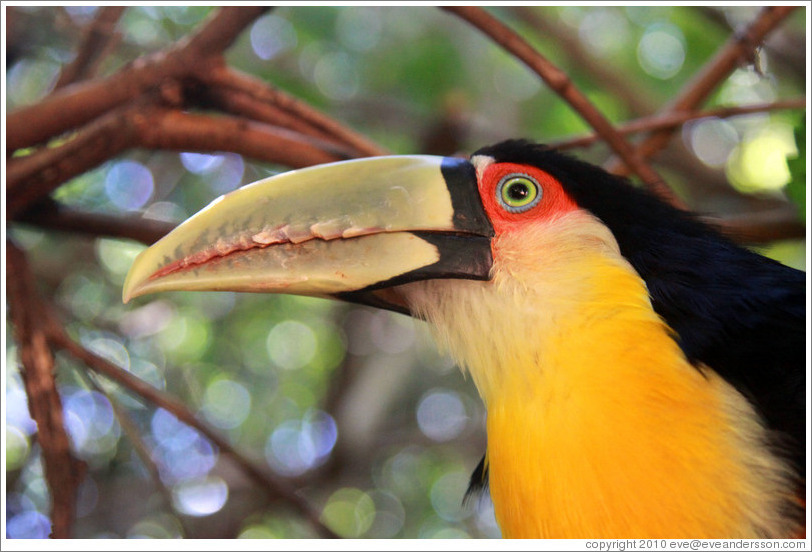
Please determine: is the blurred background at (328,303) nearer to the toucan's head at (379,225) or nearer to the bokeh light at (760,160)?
the bokeh light at (760,160)

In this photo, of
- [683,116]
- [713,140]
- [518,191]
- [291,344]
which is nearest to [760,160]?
[713,140]

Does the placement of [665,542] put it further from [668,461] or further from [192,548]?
[192,548]

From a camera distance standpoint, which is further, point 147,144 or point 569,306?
point 147,144

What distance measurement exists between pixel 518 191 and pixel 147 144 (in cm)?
79

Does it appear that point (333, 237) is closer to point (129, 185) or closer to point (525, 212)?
point (525, 212)

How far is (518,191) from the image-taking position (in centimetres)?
131

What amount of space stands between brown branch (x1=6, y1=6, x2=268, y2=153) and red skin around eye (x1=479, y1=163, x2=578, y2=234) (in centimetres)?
65

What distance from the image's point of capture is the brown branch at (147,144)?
5.07 ft

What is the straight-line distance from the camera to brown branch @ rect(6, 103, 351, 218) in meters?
1.55

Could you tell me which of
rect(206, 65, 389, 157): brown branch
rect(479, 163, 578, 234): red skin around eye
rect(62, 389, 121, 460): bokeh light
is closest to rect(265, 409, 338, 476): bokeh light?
rect(62, 389, 121, 460): bokeh light

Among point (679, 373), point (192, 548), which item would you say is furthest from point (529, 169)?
point (192, 548)

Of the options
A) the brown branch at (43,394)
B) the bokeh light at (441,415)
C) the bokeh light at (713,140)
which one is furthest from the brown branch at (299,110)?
the bokeh light at (441,415)

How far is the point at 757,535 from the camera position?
3.64ft

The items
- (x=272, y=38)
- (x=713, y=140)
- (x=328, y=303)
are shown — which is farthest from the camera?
(x=328, y=303)
